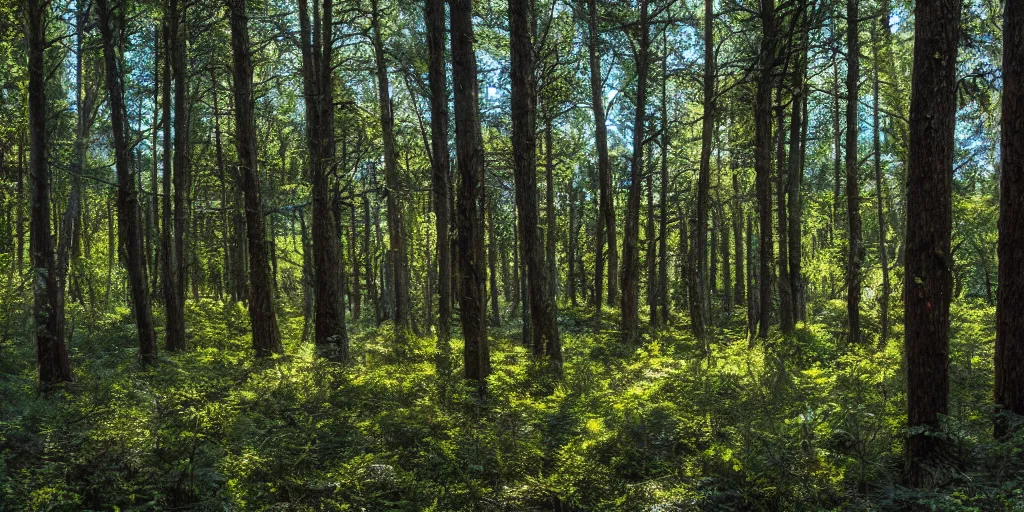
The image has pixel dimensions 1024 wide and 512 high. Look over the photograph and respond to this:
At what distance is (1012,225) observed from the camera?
6.23 metres

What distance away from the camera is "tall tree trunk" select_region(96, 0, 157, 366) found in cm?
1039

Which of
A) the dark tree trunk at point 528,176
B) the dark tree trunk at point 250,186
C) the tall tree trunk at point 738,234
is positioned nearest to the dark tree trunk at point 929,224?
the dark tree trunk at point 528,176

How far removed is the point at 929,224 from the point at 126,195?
12522 mm

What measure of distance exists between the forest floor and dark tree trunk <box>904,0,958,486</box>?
0.36 meters

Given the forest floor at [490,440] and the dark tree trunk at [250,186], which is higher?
the dark tree trunk at [250,186]

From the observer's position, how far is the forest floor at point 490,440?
207 inches

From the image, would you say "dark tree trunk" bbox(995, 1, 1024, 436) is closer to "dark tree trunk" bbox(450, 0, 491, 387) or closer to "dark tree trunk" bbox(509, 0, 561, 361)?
"dark tree trunk" bbox(450, 0, 491, 387)

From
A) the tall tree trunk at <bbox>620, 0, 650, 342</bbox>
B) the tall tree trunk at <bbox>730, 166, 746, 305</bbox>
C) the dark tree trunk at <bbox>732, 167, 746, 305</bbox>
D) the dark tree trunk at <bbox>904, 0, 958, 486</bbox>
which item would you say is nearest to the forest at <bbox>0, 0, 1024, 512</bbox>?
the dark tree trunk at <bbox>904, 0, 958, 486</bbox>

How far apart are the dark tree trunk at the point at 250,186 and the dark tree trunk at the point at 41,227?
2.90 metres

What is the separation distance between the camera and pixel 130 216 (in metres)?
11.1

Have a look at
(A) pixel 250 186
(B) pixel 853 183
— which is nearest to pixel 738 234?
(B) pixel 853 183

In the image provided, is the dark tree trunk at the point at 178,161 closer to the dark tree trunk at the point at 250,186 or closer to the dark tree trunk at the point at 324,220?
the dark tree trunk at the point at 250,186

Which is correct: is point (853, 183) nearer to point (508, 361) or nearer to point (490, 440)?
point (508, 361)

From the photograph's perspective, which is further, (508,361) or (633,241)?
(633,241)
